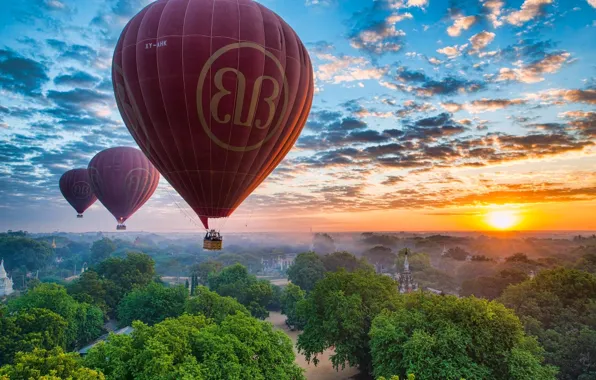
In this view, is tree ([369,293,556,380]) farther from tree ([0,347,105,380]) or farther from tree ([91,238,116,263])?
tree ([91,238,116,263])

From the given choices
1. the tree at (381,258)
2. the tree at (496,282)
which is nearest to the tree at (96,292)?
the tree at (496,282)

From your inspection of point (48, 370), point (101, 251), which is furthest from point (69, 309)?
point (101, 251)

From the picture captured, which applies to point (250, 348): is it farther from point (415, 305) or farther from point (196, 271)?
point (196, 271)

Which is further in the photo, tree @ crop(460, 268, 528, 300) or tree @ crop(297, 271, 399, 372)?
tree @ crop(460, 268, 528, 300)

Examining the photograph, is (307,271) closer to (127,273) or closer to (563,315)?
(127,273)

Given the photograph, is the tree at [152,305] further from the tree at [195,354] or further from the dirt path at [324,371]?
the tree at [195,354]

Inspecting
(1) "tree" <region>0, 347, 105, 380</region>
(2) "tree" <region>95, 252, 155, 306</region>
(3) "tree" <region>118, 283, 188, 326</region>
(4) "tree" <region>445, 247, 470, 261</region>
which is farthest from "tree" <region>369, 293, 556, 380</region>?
(4) "tree" <region>445, 247, 470, 261</region>

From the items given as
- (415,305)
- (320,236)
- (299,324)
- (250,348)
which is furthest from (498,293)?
(320,236)
